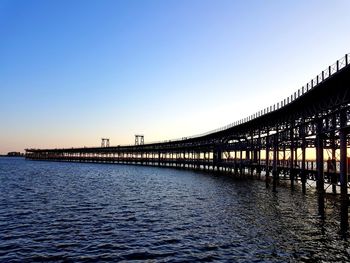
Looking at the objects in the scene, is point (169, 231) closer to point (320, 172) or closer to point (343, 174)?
point (343, 174)

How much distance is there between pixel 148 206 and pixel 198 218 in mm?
7877

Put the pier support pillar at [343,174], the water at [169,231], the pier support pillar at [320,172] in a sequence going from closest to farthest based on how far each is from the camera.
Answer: the water at [169,231] < the pier support pillar at [343,174] < the pier support pillar at [320,172]

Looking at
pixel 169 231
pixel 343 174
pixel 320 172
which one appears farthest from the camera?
pixel 320 172

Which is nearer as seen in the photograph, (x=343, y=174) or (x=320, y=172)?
(x=343, y=174)

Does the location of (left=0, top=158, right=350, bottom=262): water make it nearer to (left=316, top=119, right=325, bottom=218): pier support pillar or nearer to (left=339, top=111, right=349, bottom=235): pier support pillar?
(left=316, top=119, right=325, bottom=218): pier support pillar

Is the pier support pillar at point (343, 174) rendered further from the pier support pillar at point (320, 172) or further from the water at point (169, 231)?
the pier support pillar at point (320, 172)

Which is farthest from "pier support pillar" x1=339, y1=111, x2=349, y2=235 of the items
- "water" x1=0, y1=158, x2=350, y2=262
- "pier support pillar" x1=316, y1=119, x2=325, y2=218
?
"pier support pillar" x1=316, y1=119, x2=325, y2=218

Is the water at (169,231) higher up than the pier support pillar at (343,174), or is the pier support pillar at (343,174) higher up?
the pier support pillar at (343,174)

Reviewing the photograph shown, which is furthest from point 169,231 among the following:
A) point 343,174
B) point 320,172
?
point 320,172

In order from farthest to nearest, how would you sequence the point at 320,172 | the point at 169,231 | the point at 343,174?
the point at 320,172 → the point at 343,174 → the point at 169,231

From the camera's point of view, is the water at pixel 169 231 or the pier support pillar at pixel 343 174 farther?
the pier support pillar at pixel 343 174

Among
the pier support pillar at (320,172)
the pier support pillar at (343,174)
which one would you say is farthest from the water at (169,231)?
the pier support pillar at (343,174)

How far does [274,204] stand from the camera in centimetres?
3438

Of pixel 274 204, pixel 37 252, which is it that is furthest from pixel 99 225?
pixel 274 204
